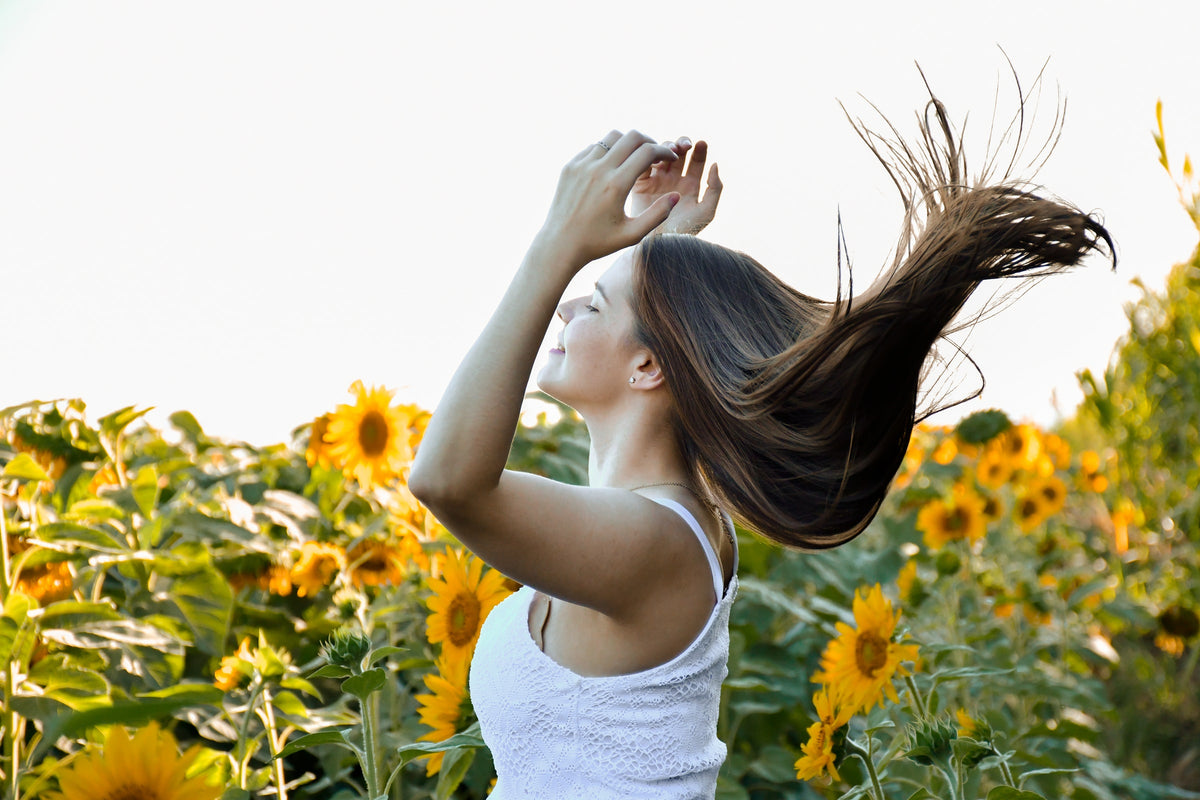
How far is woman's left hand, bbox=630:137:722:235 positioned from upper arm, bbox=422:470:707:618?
0.47 m

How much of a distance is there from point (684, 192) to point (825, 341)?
0.38 meters

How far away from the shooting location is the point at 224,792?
1.30 m

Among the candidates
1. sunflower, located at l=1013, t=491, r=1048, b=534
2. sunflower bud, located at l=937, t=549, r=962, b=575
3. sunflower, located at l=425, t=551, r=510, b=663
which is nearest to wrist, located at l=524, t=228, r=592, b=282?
sunflower, located at l=425, t=551, r=510, b=663

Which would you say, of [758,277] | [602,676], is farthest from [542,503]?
[758,277]

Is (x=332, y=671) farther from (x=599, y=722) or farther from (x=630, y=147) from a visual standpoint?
(x=630, y=147)

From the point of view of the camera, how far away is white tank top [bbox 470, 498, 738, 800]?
117cm

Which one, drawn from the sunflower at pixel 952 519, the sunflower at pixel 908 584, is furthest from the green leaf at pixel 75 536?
the sunflower at pixel 952 519

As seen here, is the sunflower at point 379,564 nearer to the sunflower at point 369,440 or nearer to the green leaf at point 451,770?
the sunflower at point 369,440

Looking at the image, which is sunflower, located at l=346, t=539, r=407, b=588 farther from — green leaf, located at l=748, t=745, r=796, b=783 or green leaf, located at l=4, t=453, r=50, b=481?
green leaf, located at l=748, t=745, r=796, b=783

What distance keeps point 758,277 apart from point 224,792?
3.01 ft

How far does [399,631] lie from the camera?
218 cm

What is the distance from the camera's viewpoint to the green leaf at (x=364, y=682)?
1.18 metres

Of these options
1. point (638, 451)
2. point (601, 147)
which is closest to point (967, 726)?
point (638, 451)

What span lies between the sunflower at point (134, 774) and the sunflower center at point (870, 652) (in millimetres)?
907
